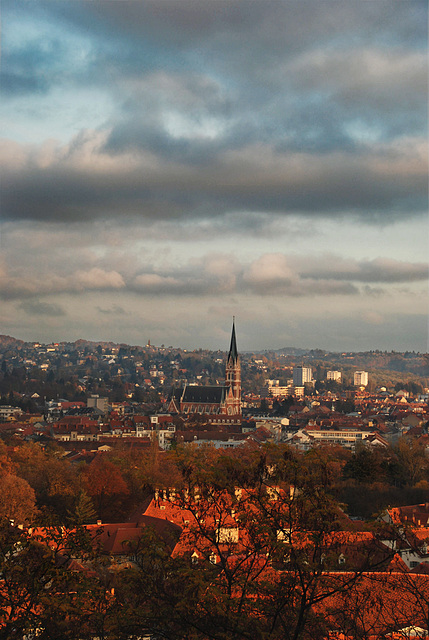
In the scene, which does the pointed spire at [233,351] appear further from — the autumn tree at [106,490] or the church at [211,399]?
the autumn tree at [106,490]

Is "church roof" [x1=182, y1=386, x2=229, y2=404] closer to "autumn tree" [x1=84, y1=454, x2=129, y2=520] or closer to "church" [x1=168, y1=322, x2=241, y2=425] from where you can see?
"church" [x1=168, y1=322, x2=241, y2=425]

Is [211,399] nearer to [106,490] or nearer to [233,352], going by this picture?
[233,352]

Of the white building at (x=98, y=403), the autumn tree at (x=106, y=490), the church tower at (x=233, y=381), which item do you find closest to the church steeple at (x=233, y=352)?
the church tower at (x=233, y=381)

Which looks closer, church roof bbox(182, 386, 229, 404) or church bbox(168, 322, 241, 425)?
church bbox(168, 322, 241, 425)

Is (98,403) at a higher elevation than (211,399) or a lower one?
lower

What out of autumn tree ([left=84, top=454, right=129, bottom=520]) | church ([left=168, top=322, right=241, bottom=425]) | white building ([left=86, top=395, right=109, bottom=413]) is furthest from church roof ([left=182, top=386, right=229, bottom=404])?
autumn tree ([left=84, top=454, right=129, bottom=520])

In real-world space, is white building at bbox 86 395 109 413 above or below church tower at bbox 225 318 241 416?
below

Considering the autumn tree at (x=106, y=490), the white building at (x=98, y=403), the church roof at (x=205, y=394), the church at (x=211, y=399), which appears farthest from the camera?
the white building at (x=98, y=403)

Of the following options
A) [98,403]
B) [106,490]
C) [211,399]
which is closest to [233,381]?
[211,399]
